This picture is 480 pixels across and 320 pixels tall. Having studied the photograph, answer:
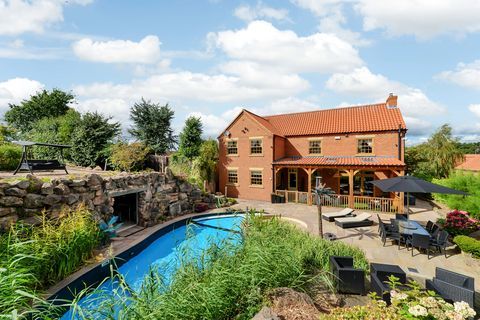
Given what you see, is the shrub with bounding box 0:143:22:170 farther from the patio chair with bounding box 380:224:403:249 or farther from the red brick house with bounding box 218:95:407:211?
the patio chair with bounding box 380:224:403:249

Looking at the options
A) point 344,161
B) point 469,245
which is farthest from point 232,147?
point 469,245

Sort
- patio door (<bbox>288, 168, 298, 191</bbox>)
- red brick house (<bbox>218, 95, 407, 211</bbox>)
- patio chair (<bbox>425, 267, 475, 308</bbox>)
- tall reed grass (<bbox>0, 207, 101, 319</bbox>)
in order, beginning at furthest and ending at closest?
patio door (<bbox>288, 168, 298, 191</bbox>), red brick house (<bbox>218, 95, 407, 211</bbox>), tall reed grass (<bbox>0, 207, 101, 319</bbox>), patio chair (<bbox>425, 267, 475, 308</bbox>)

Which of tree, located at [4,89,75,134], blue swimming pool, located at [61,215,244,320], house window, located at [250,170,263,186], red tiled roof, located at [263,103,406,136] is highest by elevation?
tree, located at [4,89,75,134]

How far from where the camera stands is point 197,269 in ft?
15.4

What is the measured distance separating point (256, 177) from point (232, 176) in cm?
244

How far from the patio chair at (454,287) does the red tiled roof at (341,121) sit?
1376 centimetres

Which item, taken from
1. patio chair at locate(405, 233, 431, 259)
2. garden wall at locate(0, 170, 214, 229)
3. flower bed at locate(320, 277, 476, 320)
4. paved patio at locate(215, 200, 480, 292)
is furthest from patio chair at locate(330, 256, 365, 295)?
garden wall at locate(0, 170, 214, 229)

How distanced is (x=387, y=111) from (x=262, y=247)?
18117 mm

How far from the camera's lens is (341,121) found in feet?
63.7

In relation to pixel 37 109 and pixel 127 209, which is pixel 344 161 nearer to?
pixel 127 209

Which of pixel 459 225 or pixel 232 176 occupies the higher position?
pixel 232 176

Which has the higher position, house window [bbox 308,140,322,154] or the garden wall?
house window [bbox 308,140,322,154]

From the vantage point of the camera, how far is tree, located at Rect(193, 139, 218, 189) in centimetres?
2055

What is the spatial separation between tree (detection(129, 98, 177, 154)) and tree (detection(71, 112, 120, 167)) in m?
7.20
